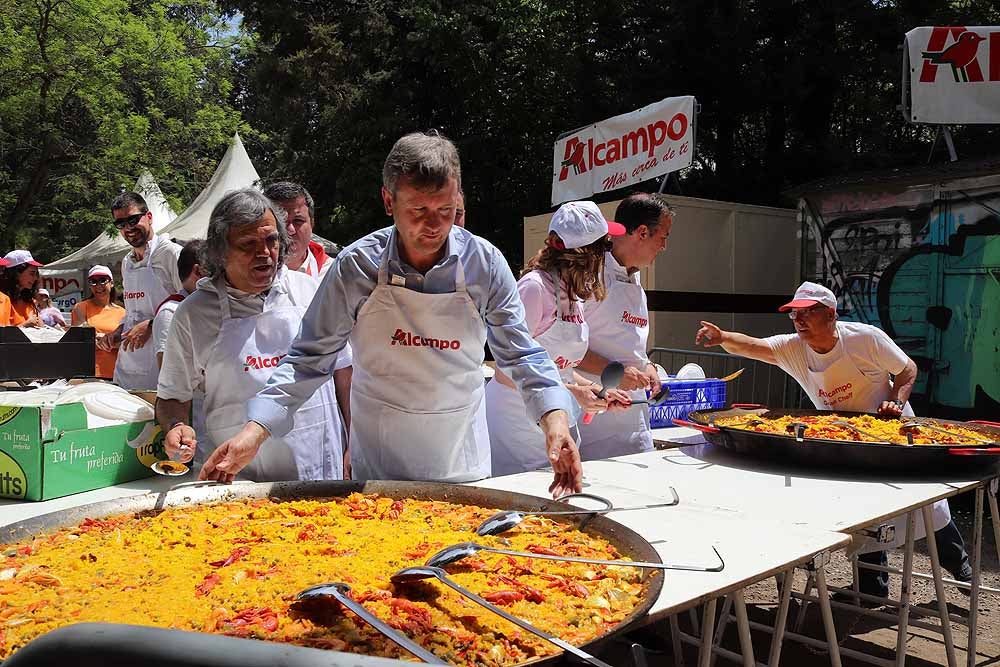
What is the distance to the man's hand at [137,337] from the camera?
431 cm

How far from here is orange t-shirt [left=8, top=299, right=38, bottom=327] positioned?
755 cm

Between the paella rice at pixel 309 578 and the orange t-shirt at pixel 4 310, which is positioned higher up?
the orange t-shirt at pixel 4 310

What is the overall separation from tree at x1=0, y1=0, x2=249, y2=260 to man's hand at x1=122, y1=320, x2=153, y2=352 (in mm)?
16112

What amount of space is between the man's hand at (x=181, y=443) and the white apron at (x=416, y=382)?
1.68ft

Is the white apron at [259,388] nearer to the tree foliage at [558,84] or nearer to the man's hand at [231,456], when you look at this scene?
the man's hand at [231,456]

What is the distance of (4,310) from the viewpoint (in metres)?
7.29

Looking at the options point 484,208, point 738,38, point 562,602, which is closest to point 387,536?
point 562,602

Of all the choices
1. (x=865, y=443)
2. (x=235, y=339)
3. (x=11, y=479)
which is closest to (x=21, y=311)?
(x=11, y=479)

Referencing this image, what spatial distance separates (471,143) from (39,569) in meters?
14.9

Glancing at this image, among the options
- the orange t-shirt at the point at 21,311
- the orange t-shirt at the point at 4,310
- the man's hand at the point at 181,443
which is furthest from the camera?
the orange t-shirt at the point at 21,311

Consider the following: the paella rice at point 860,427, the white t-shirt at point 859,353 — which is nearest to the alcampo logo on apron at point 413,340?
the paella rice at point 860,427

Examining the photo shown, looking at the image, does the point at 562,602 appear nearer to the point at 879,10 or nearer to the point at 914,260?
the point at 914,260

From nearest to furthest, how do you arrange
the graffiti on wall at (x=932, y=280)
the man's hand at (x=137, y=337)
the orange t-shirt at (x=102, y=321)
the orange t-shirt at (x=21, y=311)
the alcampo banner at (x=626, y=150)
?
the man's hand at (x=137, y=337)
the orange t-shirt at (x=102, y=321)
the graffiti on wall at (x=932, y=280)
the orange t-shirt at (x=21, y=311)
the alcampo banner at (x=626, y=150)

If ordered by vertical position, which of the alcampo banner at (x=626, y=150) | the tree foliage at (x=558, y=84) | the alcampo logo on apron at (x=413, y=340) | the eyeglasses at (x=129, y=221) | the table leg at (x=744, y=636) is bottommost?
the table leg at (x=744, y=636)
